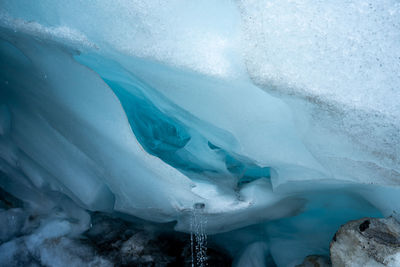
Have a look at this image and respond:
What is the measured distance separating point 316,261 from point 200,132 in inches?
33.9

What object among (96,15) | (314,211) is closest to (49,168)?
(96,15)

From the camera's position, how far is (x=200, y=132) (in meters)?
1.46

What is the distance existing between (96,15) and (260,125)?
0.80 meters

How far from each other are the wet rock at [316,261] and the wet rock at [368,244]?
0.24 metres

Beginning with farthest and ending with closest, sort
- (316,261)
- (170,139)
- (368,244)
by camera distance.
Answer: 1. (170,139)
2. (316,261)
3. (368,244)

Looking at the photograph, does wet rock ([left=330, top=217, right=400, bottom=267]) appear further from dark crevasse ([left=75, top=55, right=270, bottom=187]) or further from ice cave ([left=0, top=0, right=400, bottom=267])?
dark crevasse ([left=75, top=55, right=270, bottom=187])

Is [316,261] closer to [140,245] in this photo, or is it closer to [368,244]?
[368,244]

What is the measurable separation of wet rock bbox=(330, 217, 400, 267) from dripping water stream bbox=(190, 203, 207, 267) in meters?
0.65

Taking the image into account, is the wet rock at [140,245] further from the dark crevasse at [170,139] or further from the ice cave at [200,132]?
the dark crevasse at [170,139]

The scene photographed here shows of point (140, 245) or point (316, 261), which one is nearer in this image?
point (316, 261)

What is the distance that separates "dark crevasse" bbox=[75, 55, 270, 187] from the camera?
155 cm

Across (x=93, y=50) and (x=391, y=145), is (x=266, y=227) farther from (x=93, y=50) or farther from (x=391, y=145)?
(x=93, y=50)

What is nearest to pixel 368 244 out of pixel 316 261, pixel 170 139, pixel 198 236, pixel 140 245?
pixel 316 261

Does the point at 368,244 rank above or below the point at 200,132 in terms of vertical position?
below
